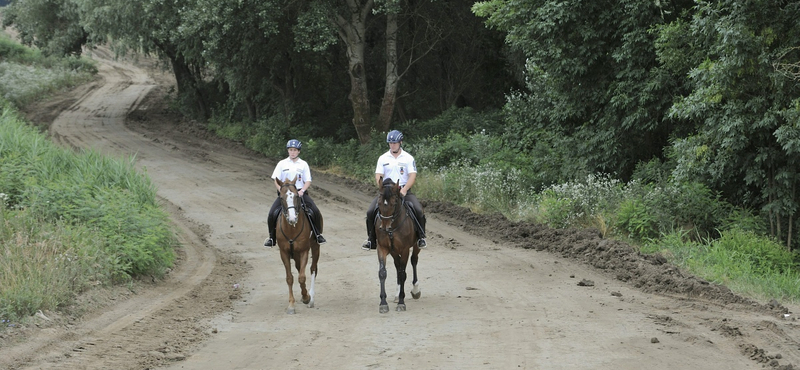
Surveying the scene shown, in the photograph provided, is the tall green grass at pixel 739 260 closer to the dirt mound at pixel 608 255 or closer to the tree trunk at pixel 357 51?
the dirt mound at pixel 608 255

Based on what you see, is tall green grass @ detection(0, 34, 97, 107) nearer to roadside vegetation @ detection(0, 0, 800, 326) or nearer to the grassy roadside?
roadside vegetation @ detection(0, 0, 800, 326)

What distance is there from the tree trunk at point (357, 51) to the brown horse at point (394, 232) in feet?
67.9

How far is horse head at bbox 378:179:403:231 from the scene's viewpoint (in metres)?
12.7

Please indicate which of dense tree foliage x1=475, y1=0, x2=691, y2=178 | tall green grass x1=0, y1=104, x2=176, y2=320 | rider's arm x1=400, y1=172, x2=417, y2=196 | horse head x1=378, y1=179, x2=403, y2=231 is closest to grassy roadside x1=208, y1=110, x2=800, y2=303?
dense tree foliage x1=475, y1=0, x2=691, y2=178

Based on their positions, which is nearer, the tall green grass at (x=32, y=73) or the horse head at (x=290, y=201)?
the horse head at (x=290, y=201)

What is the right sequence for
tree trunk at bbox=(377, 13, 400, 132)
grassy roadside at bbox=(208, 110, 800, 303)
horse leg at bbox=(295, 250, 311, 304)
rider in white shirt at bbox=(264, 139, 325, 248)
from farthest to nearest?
tree trunk at bbox=(377, 13, 400, 132) < grassy roadside at bbox=(208, 110, 800, 303) < horse leg at bbox=(295, 250, 311, 304) < rider in white shirt at bbox=(264, 139, 325, 248)

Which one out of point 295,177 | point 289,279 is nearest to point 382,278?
point 289,279

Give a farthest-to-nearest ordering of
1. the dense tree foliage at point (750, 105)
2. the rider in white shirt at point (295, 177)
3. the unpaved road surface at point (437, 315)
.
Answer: the dense tree foliage at point (750, 105), the rider in white shirt at point (295, 177), the unpaved road surface at point (437, 315)

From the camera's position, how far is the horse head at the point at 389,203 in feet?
41.7

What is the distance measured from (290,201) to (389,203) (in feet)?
5.27

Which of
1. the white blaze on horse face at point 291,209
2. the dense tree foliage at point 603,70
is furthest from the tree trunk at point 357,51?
the white blaze on horse face at point 291,209

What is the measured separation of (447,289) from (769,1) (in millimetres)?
9420

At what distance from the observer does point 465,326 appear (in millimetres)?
11586

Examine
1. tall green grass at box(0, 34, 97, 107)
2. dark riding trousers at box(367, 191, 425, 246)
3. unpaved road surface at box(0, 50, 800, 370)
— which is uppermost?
tall green grass at box(0, 34, 97, 107)
